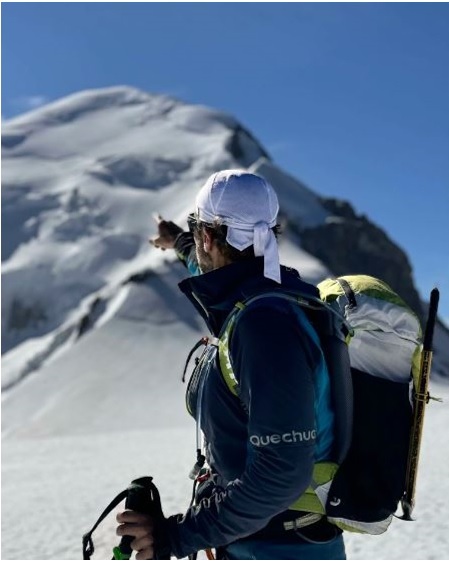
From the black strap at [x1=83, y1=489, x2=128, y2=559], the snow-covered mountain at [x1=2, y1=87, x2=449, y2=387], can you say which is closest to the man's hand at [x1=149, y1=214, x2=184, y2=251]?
the black strap at [x1=83, y1=489, x2=128, y2=559]

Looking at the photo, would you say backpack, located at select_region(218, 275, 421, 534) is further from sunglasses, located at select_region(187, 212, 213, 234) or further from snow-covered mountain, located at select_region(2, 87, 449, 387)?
snow-covered mountain, located at select_region(2, 87, 449, 387)

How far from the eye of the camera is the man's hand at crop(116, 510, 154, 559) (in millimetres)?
2996

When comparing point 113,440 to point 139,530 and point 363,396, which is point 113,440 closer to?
point 139,530

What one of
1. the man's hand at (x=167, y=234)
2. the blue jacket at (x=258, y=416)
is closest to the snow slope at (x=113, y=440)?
A: the blue jacket at (x=258, y=416)

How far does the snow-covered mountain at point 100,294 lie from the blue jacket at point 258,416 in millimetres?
7585

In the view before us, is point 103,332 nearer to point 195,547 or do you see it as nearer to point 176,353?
point 176,353

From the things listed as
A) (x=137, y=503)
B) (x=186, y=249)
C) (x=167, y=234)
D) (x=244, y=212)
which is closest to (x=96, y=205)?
(x=167, y=234)

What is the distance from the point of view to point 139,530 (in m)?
3.00

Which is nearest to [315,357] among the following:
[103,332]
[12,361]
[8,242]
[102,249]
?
[103,332]

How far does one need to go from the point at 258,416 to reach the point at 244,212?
0.89 meters

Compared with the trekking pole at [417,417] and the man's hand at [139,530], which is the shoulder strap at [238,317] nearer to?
the trekking pole at [417,417]

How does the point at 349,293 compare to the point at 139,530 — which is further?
the point at 349,293

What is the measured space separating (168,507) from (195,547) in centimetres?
1149

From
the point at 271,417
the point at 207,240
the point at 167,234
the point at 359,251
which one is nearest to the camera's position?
the point at 271,417
